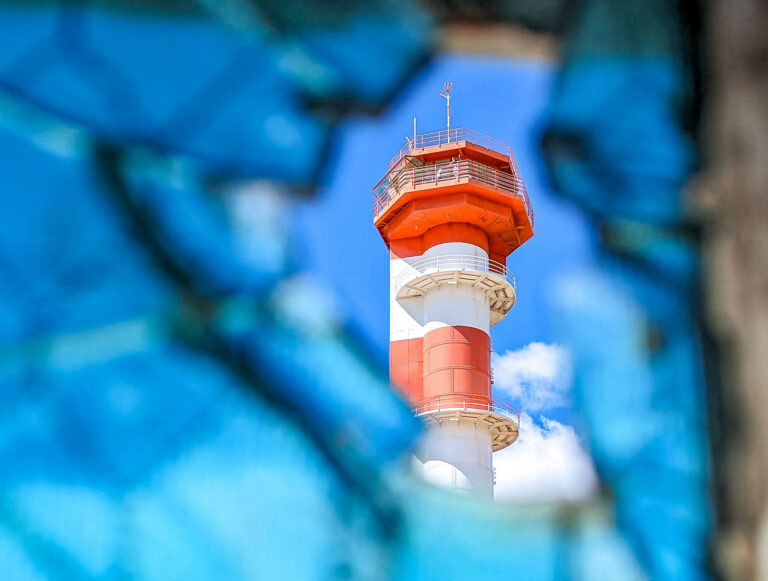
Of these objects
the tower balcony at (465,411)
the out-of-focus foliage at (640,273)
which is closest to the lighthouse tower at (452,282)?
the tower balcony at (465,411)

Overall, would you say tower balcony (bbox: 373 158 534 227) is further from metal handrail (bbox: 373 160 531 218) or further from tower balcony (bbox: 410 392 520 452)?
tower balcony (bbox: 410 392 520 452)

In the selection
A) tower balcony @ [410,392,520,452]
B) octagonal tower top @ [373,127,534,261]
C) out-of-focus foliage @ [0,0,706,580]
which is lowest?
out-of-focus foliage @ [0,0,706,580]

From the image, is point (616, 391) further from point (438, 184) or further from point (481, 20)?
point (438, 184)

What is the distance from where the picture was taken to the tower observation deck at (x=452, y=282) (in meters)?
9.95

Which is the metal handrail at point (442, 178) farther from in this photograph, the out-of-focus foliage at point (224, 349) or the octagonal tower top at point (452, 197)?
the out-of-focus foliage at point (224, 349)

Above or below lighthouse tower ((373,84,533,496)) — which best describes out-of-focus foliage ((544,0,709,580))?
below

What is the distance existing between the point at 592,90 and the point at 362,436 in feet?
2.26

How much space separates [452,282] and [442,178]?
1.53 m

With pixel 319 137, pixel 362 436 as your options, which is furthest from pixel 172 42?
pixel 362 436

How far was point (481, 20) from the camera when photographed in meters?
1.28

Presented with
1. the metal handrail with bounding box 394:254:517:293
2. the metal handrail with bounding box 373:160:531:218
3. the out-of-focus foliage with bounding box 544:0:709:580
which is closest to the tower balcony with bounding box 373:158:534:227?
the metal handrail with bounding box 373:160:531:218

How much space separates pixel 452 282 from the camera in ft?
34.2

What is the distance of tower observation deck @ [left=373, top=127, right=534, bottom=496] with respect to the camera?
995 cm

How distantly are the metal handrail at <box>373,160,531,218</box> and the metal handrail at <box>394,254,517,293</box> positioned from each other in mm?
1086
